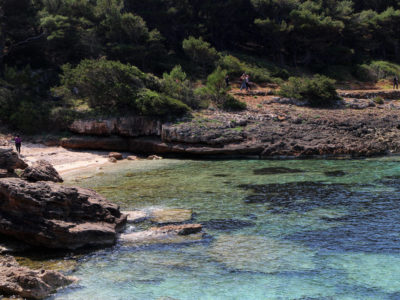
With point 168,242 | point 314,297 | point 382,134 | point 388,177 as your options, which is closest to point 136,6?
point 382,134

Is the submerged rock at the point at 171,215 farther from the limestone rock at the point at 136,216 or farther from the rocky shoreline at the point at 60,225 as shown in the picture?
the rocky shoreline at the point at 60,225

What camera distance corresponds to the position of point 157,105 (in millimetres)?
35500

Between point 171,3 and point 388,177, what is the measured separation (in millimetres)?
38816

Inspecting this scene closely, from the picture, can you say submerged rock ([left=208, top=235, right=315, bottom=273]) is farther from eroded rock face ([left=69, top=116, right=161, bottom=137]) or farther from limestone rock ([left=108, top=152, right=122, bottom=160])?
eroded rock face ([left=69, top=116, right=161, bottom=137])

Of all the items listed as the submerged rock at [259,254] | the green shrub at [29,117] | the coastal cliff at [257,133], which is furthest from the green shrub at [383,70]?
the submerged rock at [259,254]

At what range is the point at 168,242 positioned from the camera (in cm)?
1565

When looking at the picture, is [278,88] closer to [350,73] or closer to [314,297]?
[350,73]

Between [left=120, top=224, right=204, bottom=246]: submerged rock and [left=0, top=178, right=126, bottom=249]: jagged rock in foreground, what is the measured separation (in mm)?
791

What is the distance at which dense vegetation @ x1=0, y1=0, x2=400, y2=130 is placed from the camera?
38.2 meters

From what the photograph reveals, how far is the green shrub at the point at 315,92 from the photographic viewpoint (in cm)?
4019

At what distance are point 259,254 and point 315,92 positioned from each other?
95.1 ft

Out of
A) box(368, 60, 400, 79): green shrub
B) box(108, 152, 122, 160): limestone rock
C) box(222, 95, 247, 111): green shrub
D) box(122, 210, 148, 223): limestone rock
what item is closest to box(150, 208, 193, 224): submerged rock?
box(122, 210, 148, 223): limestone rock

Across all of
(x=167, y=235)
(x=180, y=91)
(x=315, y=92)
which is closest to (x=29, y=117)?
(x=180, y=91)

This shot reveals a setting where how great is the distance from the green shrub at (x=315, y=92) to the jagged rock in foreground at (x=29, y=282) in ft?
108
